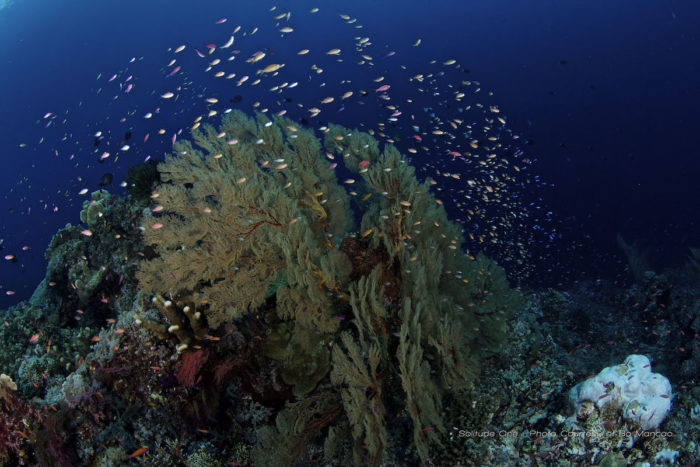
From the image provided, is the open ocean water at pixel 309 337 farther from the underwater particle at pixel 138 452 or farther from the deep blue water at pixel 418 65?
the deep blue water at pixel 418 65

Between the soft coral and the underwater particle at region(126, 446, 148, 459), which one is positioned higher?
the soft coral

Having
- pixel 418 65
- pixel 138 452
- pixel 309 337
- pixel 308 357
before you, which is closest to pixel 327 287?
pixel 309 337

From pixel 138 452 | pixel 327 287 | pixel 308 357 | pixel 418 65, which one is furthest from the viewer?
pixel 418 65

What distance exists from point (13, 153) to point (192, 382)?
82556 millimetres

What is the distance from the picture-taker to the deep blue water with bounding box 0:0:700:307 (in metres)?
53.9

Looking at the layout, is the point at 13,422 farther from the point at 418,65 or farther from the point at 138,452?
the point at 418,65

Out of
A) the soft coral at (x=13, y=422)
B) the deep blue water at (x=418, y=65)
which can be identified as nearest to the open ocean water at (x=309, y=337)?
the soft coral at (x=13, y=422)

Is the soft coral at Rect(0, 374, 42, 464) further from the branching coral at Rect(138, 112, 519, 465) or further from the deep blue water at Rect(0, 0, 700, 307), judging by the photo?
the deep blue water at Rect(0, 0, 700, 307)

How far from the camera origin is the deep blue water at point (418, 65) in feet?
177

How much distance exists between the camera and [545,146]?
59.7 metres

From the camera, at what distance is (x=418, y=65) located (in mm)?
60062

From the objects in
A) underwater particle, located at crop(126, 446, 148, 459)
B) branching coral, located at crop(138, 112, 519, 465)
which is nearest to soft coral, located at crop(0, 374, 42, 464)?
underwater particle, located at crop(126, 446, 148, 459)

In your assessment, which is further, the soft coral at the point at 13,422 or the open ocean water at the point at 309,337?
the soft coral at the point at 13,422

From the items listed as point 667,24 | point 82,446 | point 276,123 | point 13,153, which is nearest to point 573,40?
point 667,24
